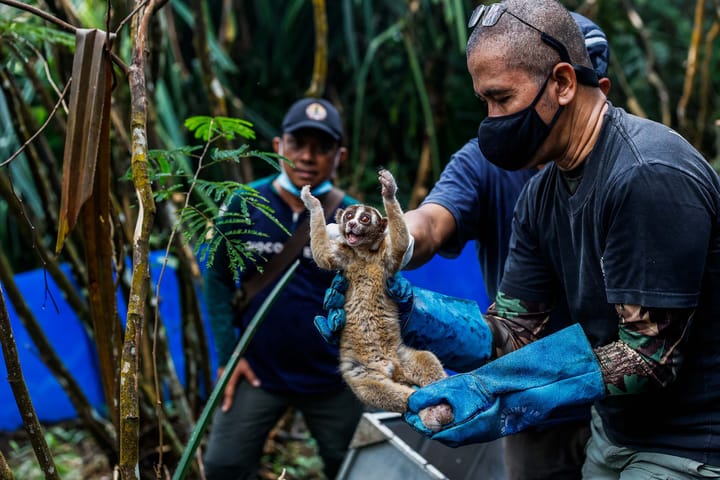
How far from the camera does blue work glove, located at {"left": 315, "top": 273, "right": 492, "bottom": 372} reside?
6.98 feet

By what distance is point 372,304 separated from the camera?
2.13 metres

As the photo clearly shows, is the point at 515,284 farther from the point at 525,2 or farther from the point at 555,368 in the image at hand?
the point at 525,2

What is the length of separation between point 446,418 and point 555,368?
0.30 metres

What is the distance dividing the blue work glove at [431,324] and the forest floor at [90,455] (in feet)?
7.54

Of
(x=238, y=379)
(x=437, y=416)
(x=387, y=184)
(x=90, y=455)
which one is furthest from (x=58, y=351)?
(x=437, y=416)

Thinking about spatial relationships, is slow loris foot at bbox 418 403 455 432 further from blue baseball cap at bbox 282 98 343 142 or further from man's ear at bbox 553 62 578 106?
blue baseball cap at bbox 282 98 343 142

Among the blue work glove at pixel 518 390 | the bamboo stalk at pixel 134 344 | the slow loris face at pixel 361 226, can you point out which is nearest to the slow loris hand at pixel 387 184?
the slow loris face at pixel 361 226

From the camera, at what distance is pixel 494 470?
10.8 ft

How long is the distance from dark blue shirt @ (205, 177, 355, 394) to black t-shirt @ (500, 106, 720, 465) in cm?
140

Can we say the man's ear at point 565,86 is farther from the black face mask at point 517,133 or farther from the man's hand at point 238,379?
the man's hand at point 238,379

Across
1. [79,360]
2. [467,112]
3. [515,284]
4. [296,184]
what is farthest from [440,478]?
[467,112]

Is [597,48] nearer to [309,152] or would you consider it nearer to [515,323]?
[515,323]

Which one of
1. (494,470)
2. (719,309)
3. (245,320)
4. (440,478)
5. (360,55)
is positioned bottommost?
(494,470)

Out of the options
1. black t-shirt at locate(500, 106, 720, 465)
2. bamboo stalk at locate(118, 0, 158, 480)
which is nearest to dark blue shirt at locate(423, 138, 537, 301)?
black t-shirt at locate(500, 106, 720, 465)
